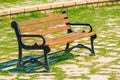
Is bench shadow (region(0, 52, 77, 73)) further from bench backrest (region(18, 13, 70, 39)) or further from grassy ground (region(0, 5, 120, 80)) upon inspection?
bench backrest (region(18, 13, 70, 39))

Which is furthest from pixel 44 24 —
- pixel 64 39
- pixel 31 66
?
pixel 31 66

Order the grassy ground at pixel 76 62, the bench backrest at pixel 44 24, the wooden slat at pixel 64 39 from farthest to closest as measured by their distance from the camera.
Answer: the bench backrest at pixel 44 24 → the wooden slat at pixel 64 39 → the grassy ground at pixel 76 62

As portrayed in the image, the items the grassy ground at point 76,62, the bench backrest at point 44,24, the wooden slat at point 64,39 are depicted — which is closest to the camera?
the grassy ground at point 76,62

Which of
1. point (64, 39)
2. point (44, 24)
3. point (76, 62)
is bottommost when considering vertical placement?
point (76, 62)

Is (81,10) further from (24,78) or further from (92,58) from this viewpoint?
(24,78)

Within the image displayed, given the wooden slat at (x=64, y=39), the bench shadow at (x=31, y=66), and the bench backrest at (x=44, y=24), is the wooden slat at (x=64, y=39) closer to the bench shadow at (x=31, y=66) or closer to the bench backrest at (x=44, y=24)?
the bench backrest at (x=44, y=24)

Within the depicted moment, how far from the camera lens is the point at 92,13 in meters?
13.8

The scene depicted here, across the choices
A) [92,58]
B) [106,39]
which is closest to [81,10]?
[106,39]

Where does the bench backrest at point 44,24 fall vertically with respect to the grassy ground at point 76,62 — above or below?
above

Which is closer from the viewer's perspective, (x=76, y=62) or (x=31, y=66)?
(x=31, y=66)

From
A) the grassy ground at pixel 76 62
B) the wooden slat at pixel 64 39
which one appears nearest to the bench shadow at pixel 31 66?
the grassy ground at pixel 76 62

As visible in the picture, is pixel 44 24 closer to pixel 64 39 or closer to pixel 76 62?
pixel 64 39

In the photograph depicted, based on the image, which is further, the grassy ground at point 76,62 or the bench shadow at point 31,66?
the bench shadow at point 31,66

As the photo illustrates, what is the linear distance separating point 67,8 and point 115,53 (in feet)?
21.4
